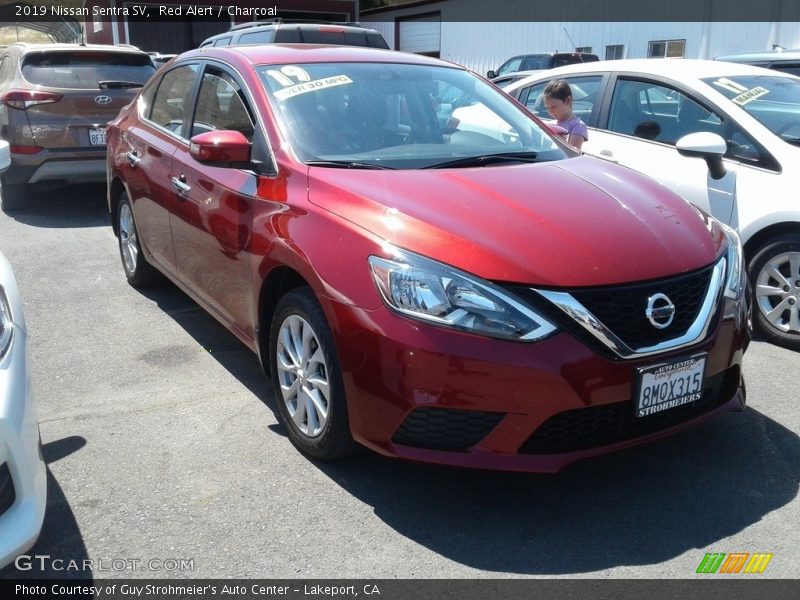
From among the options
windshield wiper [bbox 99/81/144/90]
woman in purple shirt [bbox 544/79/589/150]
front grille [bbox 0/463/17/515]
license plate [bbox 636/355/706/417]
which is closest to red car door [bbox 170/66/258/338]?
front grille [bbox 0/463/17/515]

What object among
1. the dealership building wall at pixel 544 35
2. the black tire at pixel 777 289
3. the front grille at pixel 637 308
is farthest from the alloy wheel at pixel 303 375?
the dealership building wall at pixel 544 35

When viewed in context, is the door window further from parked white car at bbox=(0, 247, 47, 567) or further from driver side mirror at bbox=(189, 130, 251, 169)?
parked white car at bbox=(0, 247, 47, 567)

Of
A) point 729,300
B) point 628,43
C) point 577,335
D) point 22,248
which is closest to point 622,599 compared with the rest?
point 577,335

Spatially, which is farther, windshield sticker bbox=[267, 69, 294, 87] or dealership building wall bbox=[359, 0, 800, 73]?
dealership building wall bbox=[359, 0, 800, 73]

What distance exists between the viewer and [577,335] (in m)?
2.76

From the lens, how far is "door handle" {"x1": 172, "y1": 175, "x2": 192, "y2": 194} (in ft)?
14.1

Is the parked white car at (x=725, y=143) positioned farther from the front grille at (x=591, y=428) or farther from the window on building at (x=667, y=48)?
the window on building at (x=667, y=48)

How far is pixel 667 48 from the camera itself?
2045 centimetres

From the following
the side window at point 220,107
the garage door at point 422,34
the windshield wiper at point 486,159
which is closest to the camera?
the windshield wiper at point 486,159

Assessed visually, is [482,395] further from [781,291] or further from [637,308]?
[781,291]

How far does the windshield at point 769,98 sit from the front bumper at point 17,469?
4.46 meters

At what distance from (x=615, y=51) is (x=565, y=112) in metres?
17.7

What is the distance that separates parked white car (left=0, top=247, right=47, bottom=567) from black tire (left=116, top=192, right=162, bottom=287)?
9.98 ft

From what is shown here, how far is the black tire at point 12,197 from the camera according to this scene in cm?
845
